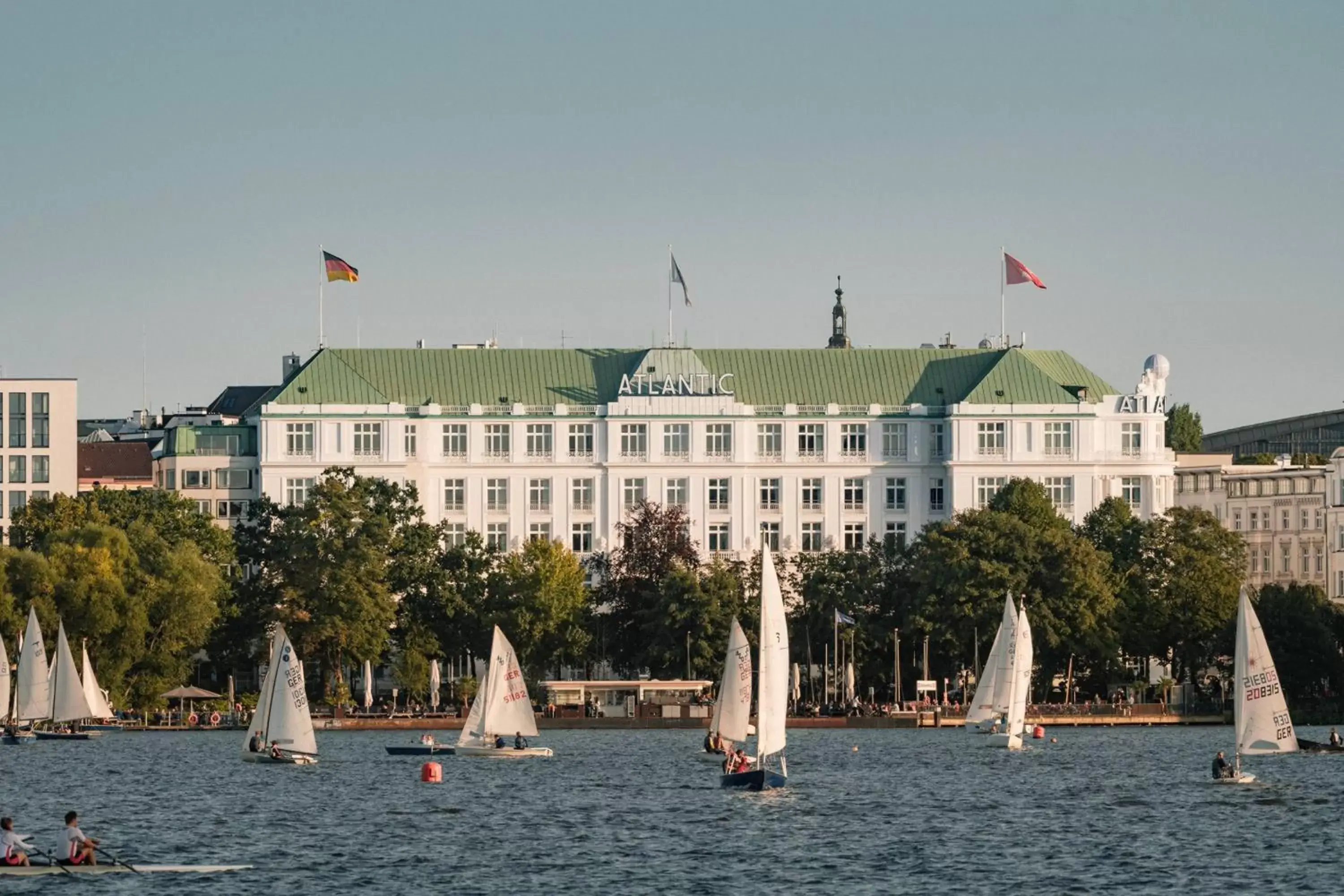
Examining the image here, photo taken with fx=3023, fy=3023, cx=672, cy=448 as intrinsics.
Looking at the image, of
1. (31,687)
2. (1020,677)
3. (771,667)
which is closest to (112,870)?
(771,667)

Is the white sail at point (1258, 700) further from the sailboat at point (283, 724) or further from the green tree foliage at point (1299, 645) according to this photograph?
the green tree foliage at point (1299, 645)

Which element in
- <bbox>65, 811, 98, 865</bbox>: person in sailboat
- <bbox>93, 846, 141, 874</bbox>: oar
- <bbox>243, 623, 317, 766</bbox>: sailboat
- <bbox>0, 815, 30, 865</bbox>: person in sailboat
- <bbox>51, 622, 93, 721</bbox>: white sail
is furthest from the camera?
<bbox>51, 622, 93, 721</bbox>: white sail

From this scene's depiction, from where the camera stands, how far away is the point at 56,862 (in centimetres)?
8469

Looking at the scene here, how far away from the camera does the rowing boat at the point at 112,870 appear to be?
83.8 metres

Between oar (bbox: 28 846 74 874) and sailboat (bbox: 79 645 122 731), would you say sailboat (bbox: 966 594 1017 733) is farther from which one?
oar (bbox: 28 846 74 874)

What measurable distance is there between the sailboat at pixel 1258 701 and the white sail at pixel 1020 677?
39.6m

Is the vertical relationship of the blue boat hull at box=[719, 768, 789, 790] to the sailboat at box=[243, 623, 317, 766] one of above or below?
below

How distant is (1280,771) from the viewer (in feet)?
435

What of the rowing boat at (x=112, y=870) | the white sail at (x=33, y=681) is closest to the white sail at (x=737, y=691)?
the rowing boat at (x=112, y=870)

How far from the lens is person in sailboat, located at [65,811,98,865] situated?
84.1 meters

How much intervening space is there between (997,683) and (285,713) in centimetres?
4538

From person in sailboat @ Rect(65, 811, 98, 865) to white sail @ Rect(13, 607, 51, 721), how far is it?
79618mm

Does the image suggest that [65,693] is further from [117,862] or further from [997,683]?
[117,862]

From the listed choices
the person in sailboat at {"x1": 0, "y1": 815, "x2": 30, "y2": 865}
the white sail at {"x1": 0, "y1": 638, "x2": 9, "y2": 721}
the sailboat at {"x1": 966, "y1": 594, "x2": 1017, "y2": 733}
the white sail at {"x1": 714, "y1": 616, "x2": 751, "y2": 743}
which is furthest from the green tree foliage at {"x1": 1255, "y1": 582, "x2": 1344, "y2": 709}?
the person in sailboat at {"x1": 0, "y1": 815, "x2": 30, "y2": 865}
